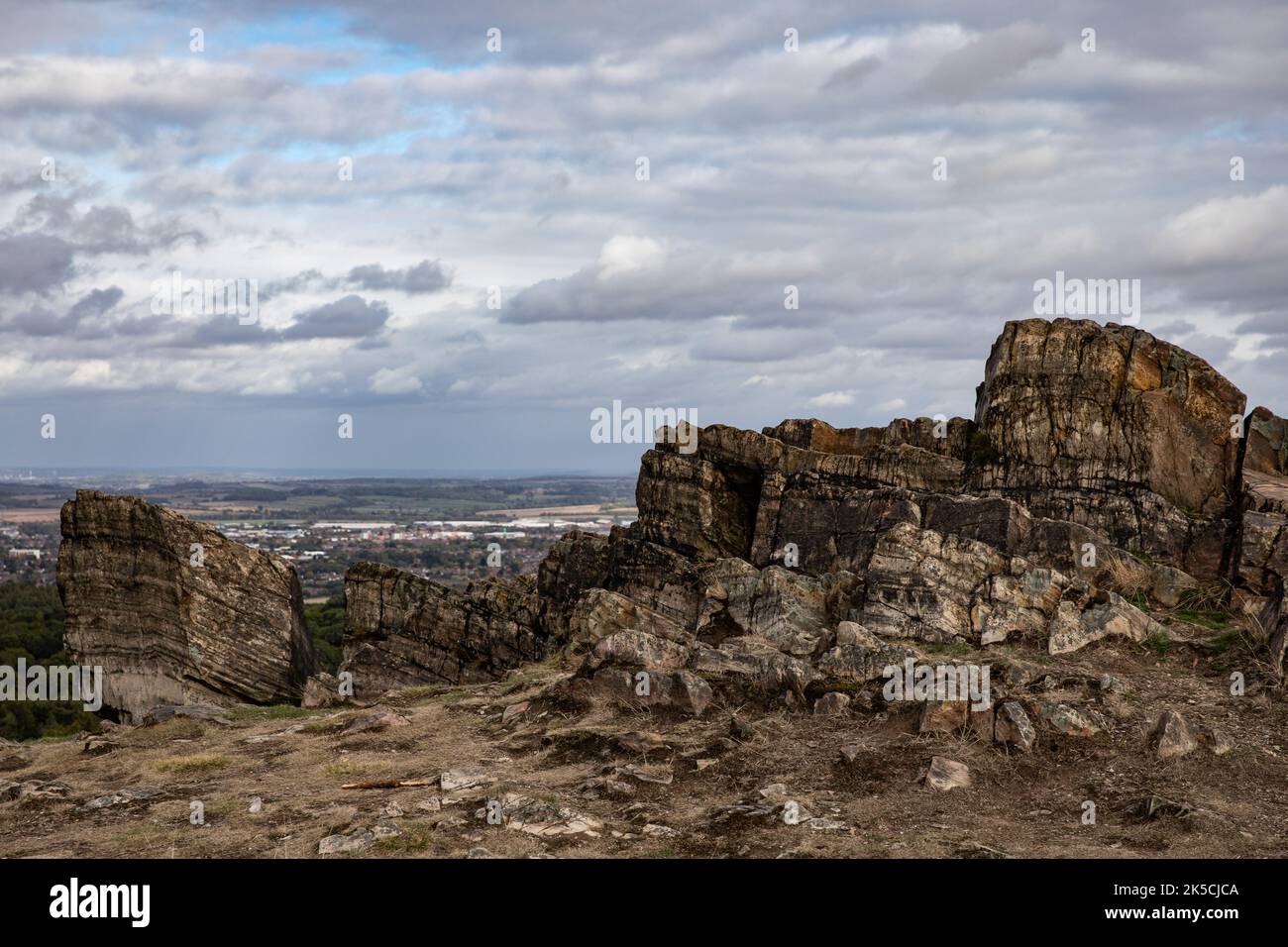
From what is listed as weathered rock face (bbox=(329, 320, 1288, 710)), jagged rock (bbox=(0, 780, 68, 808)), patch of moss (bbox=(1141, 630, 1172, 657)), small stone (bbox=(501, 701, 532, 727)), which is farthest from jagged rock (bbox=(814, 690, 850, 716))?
jagged rock (bbox=(0, 780, 68, 808))

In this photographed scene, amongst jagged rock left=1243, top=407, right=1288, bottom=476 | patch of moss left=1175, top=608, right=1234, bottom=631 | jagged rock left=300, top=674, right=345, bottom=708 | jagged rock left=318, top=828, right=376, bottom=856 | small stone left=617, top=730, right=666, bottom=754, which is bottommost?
jagged rock left=300, top=674, right=345, bottom=708

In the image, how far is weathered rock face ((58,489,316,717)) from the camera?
36250 millimetres

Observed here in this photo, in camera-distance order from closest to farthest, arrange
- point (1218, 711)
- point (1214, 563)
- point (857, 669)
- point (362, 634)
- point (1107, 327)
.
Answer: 1. point (1218, 711)
2. point (857, 669)
3. point (1214, 563)
4. point (1107, 327)
5. point (362, 634)

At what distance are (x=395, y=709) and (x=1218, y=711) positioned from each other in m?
20.0

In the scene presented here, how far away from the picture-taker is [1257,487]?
3147 centimetres

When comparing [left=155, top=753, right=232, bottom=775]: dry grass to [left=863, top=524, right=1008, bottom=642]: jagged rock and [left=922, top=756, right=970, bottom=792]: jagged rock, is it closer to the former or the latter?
[left=922, top=756, right=970, bottom=792]: jagged rock

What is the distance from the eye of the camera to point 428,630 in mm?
39406

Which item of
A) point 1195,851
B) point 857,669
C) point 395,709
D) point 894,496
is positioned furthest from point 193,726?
point 1195,851

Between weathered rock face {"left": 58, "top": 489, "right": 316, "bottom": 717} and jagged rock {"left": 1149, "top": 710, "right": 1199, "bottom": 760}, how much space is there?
2733cm

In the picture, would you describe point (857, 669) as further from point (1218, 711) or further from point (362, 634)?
point (362, 634)

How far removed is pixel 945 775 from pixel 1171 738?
4.39m

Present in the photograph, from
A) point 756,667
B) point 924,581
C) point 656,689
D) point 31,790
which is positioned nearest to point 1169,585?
point 924,581

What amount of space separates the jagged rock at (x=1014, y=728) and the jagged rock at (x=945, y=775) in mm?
1357

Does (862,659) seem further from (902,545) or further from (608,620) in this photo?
(608,620)
